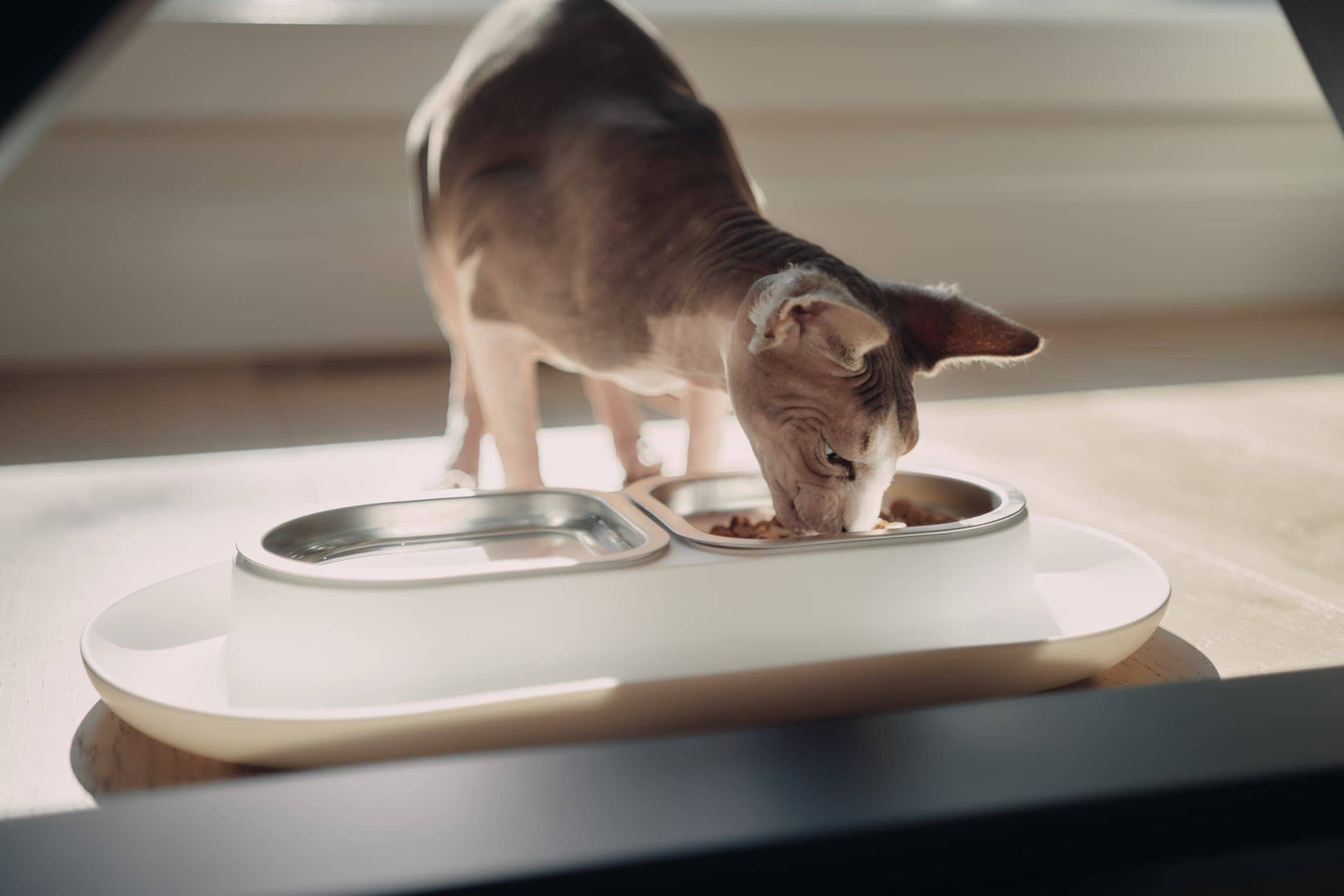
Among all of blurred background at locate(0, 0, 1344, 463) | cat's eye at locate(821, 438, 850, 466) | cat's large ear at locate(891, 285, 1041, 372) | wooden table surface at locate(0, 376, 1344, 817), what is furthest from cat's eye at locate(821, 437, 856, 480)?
blurred background at locate(0, 0, 1344, 463)

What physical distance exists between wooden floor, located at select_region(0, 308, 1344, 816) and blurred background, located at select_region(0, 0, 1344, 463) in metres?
0.03

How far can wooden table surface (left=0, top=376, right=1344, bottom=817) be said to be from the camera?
781 millimetres

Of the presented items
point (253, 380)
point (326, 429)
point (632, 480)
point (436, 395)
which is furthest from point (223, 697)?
point (253, 380)

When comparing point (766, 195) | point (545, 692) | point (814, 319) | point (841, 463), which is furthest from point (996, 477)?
point (766, 195)

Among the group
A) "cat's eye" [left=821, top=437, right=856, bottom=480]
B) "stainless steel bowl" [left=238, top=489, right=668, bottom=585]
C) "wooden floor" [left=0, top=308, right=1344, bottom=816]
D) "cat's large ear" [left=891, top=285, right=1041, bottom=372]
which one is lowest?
"wooden floor" [left=0, top=308, right=1344, bottom=816]

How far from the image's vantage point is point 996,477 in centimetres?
148

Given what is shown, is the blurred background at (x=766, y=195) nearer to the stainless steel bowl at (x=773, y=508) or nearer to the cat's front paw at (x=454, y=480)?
the cat's front paw at (x=454, y=480)

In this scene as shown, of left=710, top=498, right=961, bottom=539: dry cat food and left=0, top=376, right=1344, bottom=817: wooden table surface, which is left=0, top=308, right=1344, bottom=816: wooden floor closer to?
left=0, top=376, right=1344, bottom=817: wooden table surface

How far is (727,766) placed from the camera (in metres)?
0.38

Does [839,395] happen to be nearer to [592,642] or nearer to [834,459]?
[834,459]

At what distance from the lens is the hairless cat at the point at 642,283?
2.57 feet

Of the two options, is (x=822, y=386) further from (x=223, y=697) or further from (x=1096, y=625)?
(x=223, y=697)

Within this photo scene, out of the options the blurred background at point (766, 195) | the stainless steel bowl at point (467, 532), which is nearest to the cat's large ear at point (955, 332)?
the stainless steel bowl at point (467, 532)

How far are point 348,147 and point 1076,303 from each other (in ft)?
5.79
